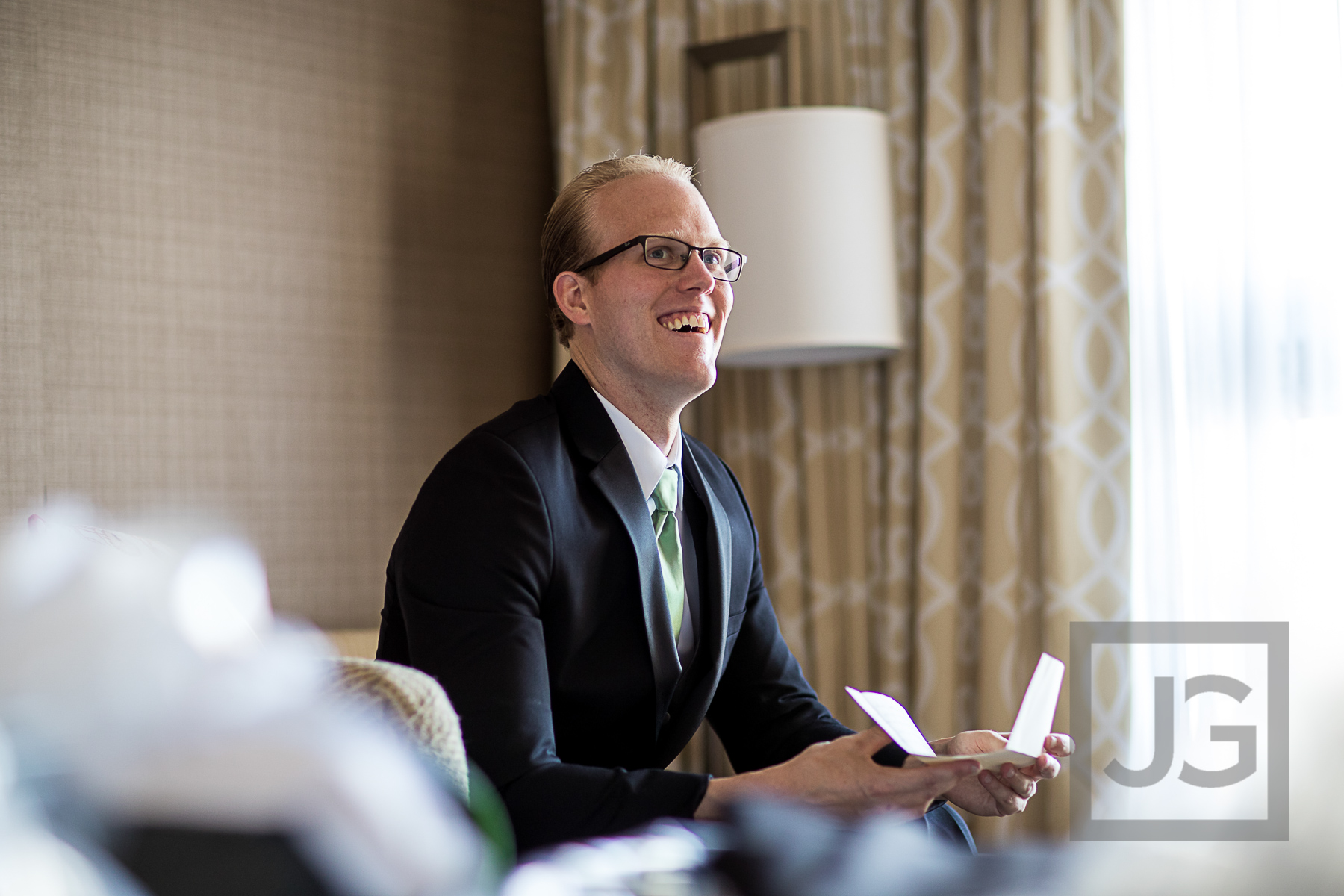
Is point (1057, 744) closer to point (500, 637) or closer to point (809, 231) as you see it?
point (500, 637)

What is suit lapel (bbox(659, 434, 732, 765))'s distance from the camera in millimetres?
1645

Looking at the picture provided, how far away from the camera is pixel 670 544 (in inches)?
67.1

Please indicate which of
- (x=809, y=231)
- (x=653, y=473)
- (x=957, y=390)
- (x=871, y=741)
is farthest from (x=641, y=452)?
(x=957, y=390)

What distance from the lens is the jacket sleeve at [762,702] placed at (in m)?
1.76

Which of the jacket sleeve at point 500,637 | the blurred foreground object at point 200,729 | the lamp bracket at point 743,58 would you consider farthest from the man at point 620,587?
the lamp bracket at point 743,58

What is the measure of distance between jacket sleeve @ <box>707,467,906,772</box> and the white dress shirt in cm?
18

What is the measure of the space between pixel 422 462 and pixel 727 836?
2.69 m

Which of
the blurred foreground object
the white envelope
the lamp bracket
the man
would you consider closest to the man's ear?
the man

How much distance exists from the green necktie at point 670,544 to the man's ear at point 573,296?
0.31 m

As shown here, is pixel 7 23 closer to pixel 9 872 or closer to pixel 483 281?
pixel 483 281

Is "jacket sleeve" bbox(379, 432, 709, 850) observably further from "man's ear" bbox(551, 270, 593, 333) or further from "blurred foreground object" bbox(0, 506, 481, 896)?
"blurred foreground object" bbox(0, 506, 481, 896)

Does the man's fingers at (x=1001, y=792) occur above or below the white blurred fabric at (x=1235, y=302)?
below

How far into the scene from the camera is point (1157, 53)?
2.54 meters

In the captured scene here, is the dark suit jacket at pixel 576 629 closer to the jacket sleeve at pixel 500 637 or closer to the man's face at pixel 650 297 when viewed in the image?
the jacket sleeve at pixel 500 637
